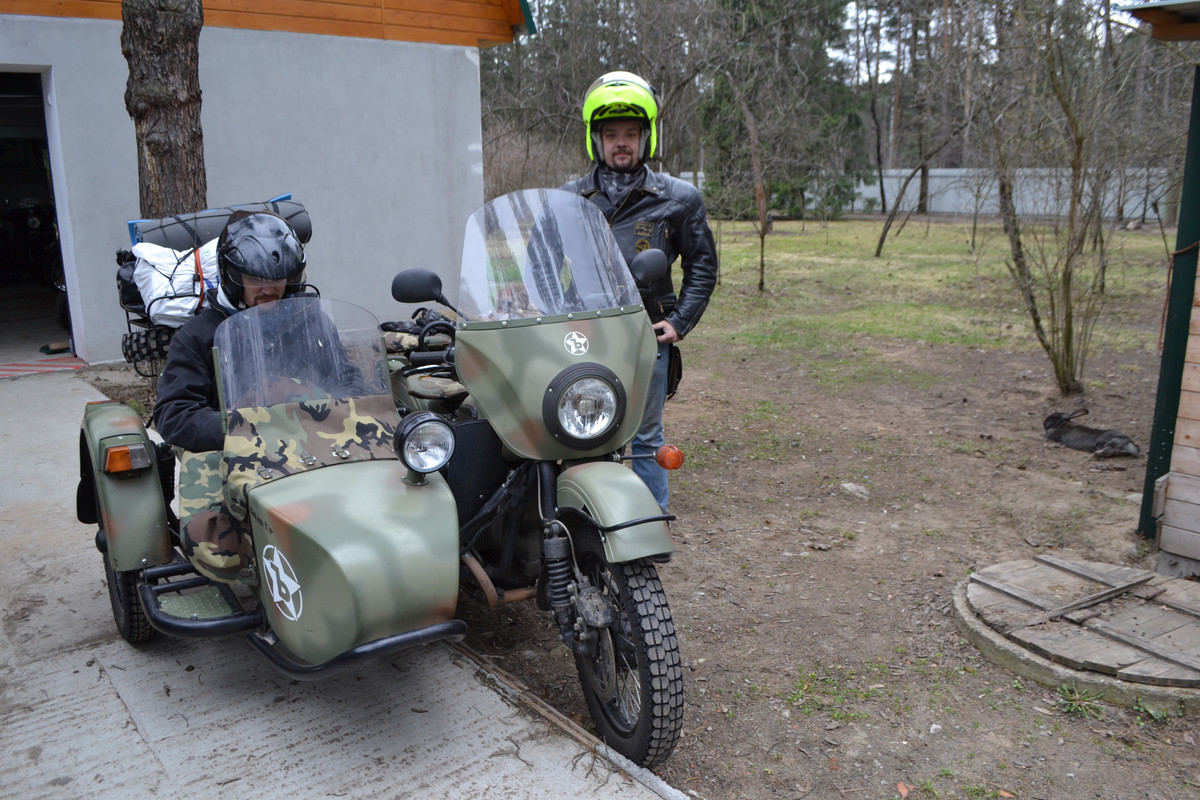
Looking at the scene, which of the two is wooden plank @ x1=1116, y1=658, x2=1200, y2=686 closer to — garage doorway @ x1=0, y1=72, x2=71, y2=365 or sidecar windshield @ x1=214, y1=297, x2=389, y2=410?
sidecar windshield @ x1=214, y1=297, x2=389, y2=410

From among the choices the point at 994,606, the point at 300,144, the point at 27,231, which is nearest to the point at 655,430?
the point at 994,606

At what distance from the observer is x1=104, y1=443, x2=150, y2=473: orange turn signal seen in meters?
3.34

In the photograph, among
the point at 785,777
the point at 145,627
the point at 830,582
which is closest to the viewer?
the point at 785,777

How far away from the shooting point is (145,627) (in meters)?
3.54

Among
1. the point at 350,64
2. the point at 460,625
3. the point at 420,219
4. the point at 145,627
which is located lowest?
the point at 145,627

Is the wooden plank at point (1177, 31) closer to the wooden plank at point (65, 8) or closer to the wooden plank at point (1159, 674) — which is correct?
the wooden plank at point (1159, 674)

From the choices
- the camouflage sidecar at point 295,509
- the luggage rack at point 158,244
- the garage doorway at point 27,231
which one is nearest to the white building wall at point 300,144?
the garage doorway at point 27,231

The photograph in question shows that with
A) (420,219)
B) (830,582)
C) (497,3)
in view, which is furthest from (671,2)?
(830,582)

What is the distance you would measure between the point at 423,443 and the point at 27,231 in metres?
14.4

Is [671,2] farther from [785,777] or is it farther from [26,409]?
[785,777]

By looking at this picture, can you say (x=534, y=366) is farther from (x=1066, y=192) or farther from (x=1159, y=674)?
(x=1066, y=192)

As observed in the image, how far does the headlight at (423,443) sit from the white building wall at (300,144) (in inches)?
284

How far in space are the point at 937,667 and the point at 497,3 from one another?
9.77 meters

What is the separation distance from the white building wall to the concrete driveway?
5.76 metres
